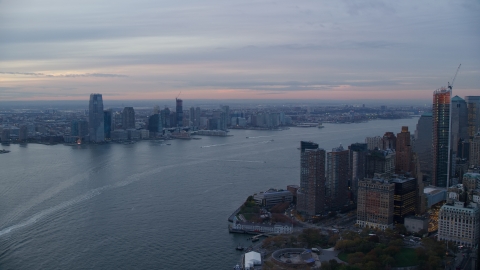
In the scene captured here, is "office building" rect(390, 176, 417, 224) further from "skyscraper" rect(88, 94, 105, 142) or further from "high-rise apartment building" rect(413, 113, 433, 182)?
"skyscraper" rect(88, 94, 105, 142)

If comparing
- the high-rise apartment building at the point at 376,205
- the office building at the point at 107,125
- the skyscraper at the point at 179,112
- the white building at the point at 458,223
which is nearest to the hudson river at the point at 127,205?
the high-rise apartment building at the point at 376,205

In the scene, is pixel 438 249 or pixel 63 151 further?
pixel 63 151

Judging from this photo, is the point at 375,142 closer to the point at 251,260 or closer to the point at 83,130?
the point at 251,260

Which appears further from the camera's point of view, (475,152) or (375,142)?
(375,142)

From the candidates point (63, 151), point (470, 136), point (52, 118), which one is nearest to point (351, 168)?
point (470, 136)

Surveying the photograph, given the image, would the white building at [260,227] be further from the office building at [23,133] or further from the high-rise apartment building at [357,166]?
the office building at [23,133]

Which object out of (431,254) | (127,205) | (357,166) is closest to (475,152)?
(357,166)

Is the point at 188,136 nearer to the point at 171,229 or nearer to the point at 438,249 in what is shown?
the point at 171,229
